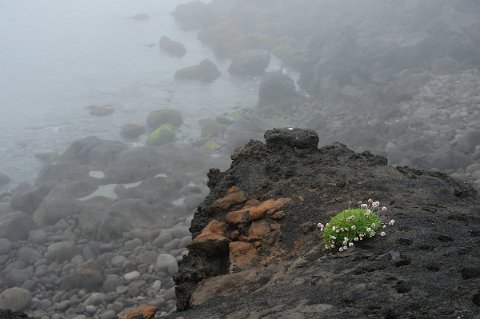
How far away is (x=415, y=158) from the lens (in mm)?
29109

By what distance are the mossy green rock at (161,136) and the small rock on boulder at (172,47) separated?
2657 cm

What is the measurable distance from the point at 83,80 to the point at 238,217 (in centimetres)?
5249

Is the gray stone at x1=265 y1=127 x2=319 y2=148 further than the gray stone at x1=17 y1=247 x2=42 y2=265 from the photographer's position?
No

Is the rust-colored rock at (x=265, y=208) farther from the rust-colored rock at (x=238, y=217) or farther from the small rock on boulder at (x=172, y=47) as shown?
the small rock on boulder at (x=172, y=47)

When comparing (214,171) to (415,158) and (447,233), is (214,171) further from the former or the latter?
(415,158)

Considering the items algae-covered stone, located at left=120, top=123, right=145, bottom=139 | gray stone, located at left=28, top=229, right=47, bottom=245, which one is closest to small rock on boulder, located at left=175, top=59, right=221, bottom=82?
algae-covered stone, located at left=120, top=123, right=145, bottom=139

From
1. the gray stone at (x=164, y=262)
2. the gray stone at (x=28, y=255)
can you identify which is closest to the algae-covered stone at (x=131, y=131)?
the gray stone at (x=28, y=255)

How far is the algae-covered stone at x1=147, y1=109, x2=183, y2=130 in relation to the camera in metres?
43.3

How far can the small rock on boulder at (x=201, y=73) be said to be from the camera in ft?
180

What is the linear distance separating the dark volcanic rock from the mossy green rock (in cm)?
2918

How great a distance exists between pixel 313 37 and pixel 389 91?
77.7 feet

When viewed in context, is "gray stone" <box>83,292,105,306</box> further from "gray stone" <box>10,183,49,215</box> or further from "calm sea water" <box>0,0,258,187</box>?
"calm sea water" <box>0,0,258,187</box>

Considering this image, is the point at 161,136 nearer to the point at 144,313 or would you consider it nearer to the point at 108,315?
the point at 108,315

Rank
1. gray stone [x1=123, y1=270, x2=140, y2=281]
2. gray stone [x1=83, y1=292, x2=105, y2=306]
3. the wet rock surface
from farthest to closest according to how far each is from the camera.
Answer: gray stone [x1=123, y1=270, x2=140, y2=281]
the wet rock surface
gray stone [x1=83, y1=292, x2=105, y2=306]
